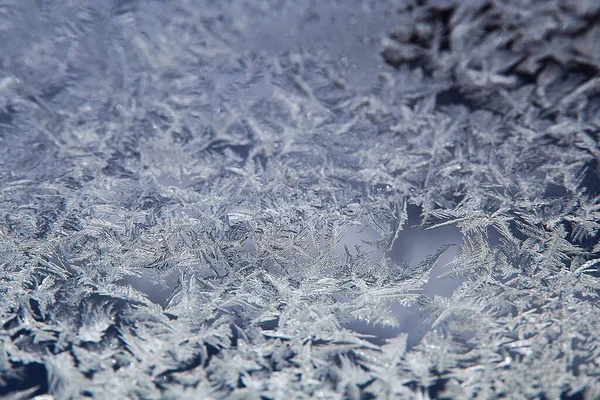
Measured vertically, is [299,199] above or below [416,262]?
above

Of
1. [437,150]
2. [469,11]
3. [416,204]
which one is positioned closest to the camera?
[469,11]

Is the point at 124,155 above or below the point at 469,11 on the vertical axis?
below

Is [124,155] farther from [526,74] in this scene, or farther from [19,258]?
[526,74]

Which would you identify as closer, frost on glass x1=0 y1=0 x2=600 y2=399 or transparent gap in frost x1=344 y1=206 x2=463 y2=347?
frost on glass x1=0 y1=0 x2=600 y2=399

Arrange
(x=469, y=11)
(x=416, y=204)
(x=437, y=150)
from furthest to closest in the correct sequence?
(x=416, y=204), (x=437, y=150), (x=469, y=11)

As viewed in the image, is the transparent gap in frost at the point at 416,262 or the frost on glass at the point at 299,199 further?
the transparent gap in frost at the point at 416,262

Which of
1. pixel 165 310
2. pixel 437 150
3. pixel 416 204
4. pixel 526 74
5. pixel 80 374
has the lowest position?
pixel 80 374

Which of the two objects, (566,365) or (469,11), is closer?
(469,11)

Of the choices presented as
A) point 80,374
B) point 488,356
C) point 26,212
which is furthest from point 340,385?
point 26,212
